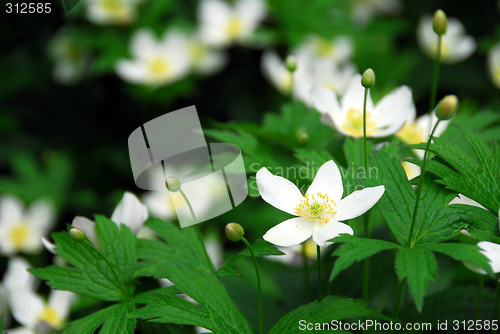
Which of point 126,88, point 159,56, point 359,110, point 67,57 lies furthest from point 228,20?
point 359,110

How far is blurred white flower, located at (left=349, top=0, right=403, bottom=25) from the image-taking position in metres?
3.45

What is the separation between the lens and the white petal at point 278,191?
905 millimetres

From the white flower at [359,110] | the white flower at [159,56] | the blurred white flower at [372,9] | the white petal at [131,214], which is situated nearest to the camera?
the white petal at [131,214]

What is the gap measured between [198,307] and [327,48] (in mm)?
2609

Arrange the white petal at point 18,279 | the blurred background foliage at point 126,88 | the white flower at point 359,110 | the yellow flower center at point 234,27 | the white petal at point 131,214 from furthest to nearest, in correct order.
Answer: the yellow flower center at point 234,27
the blurred background foliage at point 126,88
the white petal at point 18,279
the white flower at point 359,110
the white petal at point 131,214

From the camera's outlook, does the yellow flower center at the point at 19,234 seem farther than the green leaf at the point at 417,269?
Yes

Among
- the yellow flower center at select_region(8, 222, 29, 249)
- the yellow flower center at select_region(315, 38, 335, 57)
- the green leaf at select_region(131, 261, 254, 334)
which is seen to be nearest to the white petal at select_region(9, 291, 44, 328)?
the green leaf at select_region(131, 261, 254, 334)

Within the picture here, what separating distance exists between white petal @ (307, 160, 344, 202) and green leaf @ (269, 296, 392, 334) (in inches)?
8.1

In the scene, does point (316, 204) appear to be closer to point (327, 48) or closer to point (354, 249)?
point (354, 249)

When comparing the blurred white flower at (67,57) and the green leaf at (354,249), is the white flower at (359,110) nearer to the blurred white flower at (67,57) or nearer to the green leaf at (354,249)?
the green leaf at (354,249)

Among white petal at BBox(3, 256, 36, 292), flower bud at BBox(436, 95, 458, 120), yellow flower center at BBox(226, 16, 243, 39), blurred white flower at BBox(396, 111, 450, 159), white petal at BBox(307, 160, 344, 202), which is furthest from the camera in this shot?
yellow flower center at BBox(226, 16, 243, 39)

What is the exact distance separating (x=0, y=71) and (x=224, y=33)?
4.88ft

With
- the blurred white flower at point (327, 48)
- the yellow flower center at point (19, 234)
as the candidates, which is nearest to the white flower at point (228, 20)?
the blurred white flower at point (327, 48)

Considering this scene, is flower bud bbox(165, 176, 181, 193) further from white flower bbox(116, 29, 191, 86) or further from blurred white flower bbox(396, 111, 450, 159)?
white flower bbox(116, 29, 191, 86)
